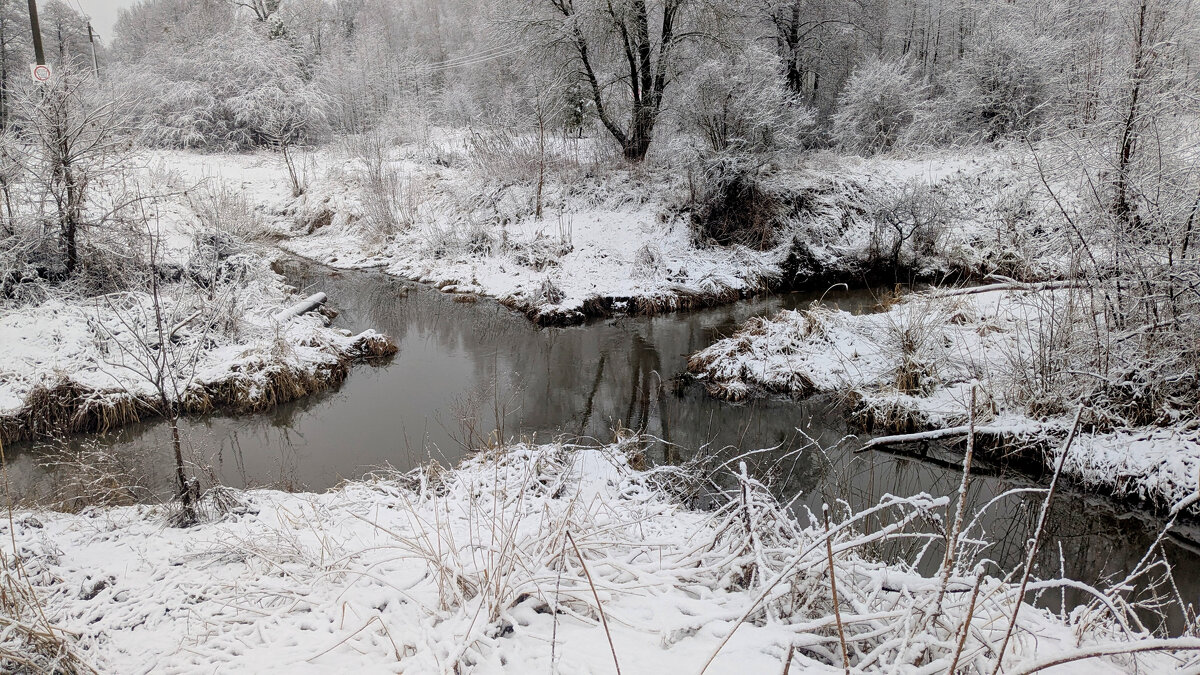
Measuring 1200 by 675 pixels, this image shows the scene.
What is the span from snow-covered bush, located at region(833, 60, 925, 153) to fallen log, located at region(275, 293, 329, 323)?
52.2ft

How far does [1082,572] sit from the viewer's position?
4.31 meters

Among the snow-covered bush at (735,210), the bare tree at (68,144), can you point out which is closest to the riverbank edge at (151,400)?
the bare tree at (68,144)

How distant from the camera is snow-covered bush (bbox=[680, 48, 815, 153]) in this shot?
12.7m

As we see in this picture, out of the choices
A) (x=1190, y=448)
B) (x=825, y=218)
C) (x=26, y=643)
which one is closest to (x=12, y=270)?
(x=26, y=643)

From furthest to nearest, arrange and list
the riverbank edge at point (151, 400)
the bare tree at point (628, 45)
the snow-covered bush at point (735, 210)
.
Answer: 1. the bare tree at point (628, 45)
2. the snow-covered bush at point (735, 210)
3. the riverbank edge at point (151, 400)

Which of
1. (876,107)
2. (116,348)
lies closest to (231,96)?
(116,348)

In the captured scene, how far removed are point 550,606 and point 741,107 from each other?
12288mm

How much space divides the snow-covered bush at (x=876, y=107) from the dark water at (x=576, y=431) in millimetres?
10400

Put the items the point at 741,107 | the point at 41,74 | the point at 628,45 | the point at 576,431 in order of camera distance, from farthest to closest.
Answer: the point at 628,45
the point at 741,107
the point at 41,74
the point at 576,431

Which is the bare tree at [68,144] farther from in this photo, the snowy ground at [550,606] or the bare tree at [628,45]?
the bare tree at [628,45]

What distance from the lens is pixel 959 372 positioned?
698 centimetres

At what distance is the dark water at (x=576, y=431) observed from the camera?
188 inches

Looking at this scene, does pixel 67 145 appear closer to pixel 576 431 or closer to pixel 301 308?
pixel 301 308

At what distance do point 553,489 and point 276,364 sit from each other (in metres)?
5.40
